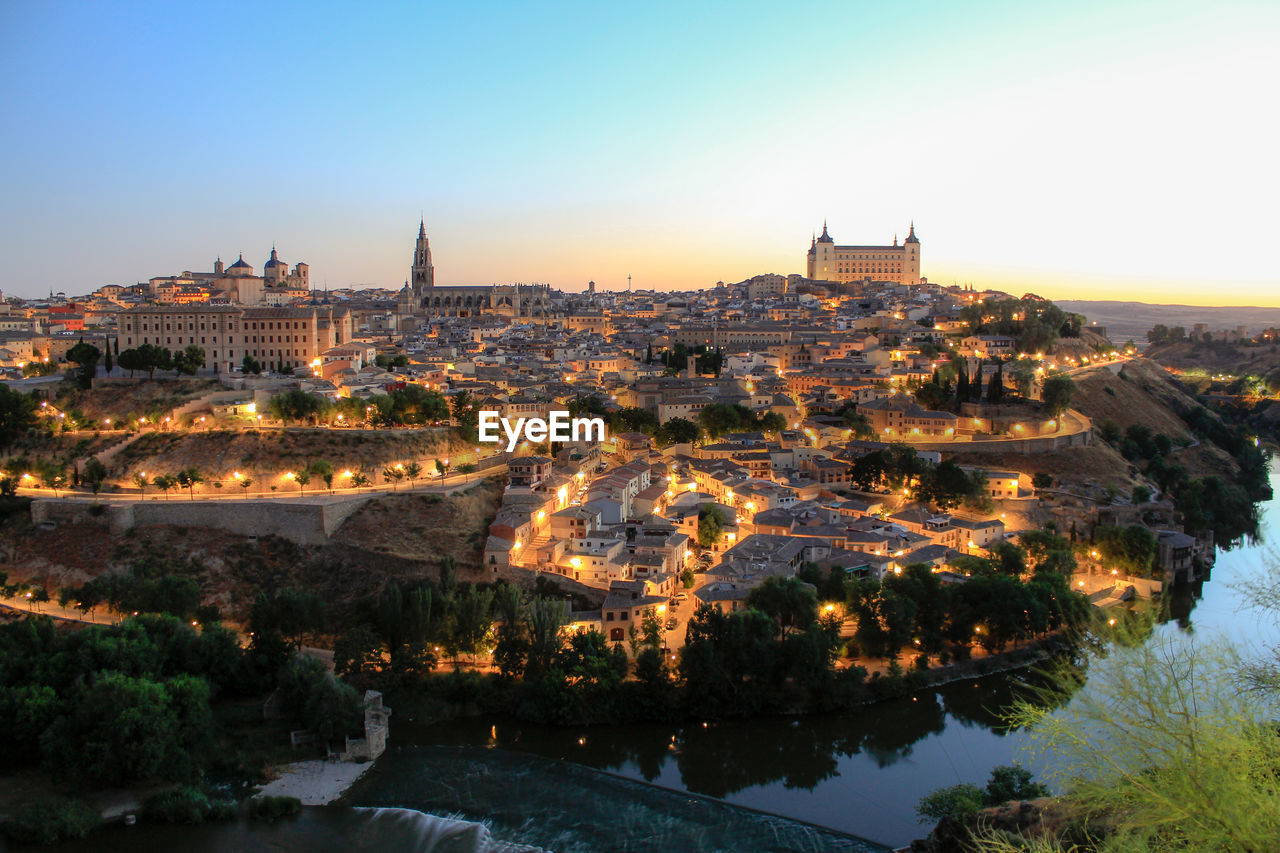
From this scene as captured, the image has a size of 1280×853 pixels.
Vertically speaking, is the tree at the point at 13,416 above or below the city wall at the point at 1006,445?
above

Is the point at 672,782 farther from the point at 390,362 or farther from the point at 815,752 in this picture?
the point at 390,362

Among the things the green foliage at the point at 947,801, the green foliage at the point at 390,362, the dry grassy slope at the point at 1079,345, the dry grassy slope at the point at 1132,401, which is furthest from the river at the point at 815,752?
the dry grassy slope at the point at 1079,345

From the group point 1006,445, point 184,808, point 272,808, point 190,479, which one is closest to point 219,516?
point 190,479

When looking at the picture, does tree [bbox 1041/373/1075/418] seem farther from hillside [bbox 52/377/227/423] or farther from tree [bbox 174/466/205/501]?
hillside [bbox 52/377/227/423]

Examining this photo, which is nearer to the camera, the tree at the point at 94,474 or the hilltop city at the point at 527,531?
the hilltop city at the point at 527,531

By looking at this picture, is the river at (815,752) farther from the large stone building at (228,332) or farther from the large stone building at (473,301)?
the large stone building at (473,301)

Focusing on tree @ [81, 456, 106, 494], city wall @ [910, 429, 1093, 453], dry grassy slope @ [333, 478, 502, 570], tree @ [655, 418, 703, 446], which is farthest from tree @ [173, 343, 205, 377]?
city wall @ [910, 429, 1093, 453]
